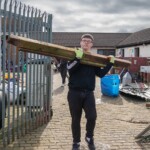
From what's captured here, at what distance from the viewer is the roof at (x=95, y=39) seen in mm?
40562

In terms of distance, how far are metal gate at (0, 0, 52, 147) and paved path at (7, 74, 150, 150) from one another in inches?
10.3

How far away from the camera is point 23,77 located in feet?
20.0

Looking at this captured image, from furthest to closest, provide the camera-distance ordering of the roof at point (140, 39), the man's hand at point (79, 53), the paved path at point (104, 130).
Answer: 1. the roof at point (140, 39)
2. the paved path at point (104, 130)
3. the man's hand at point (79, 53)

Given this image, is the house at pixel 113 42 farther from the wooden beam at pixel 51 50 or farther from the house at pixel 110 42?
the wooden beam at pixel 51 50

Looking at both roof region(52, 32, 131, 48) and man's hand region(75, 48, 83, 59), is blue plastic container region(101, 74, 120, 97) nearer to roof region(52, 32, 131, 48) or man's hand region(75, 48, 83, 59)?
man's hand region(75, 48, 83, 59)

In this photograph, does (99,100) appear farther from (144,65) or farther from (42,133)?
(144,65)

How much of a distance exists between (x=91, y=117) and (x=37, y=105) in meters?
2.09

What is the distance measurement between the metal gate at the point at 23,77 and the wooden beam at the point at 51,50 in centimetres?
84

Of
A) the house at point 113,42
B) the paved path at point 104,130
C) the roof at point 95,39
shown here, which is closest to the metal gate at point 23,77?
the paved path at point 104,130

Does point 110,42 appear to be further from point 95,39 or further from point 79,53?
point 79,53

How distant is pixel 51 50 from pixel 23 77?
161 centimetres

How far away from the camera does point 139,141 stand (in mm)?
5828

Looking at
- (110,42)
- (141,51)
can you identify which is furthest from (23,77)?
(110,42)

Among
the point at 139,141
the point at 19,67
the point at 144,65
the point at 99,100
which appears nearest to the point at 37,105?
the point at 19,67
